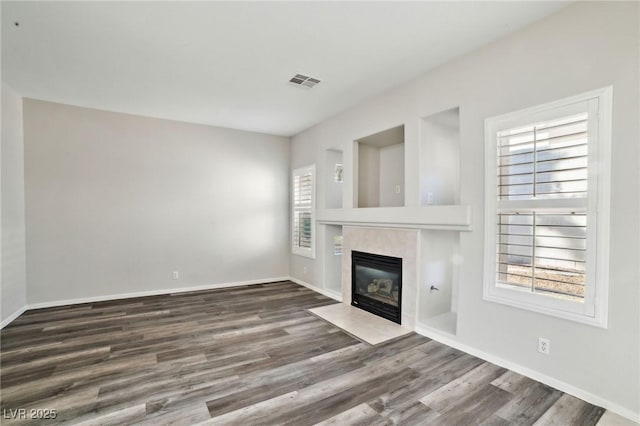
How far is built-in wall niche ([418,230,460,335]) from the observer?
3.50 metres

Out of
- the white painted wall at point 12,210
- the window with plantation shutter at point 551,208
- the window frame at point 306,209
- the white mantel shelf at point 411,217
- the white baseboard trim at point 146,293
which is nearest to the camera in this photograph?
the window with plantation shutter at point 551,208

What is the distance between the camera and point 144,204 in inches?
196

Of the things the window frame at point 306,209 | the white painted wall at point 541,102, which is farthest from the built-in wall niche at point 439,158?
the window frame at point 306,209

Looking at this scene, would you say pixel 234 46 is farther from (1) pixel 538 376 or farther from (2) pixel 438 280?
(1) pixel 538 376

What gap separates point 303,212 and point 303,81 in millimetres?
2747

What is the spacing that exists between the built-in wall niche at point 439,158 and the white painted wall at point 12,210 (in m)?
5.13

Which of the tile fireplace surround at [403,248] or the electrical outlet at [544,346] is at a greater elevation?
the tile fireplace surround at [403,248]

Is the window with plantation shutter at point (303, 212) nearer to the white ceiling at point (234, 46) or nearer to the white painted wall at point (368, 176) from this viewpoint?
the white painted wall at point (368, 176)

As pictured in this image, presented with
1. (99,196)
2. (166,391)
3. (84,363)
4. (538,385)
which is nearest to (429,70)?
(538,385)

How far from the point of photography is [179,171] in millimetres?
5242

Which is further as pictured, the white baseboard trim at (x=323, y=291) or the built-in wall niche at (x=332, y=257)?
the built-in wall niche at (x=332, y=257)

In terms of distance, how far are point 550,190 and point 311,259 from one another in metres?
3.90

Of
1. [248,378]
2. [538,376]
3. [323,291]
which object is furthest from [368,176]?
[248,378]

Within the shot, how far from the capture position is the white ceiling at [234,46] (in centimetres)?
236
